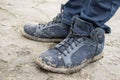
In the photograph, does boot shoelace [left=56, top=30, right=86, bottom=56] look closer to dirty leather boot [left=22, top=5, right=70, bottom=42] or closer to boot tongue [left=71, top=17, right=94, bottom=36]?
boot tongue [left=71, top=17, right=94, bottom=36]

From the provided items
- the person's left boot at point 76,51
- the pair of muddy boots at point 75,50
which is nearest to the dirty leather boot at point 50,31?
the pair of muddy boots at point 75,50

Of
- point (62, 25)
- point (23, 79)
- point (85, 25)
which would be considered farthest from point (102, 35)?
point (23, 79)

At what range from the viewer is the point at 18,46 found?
1693 mm

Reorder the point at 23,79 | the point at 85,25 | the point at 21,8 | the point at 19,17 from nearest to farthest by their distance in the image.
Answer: the point at 23,79 → the point at 85,25 → the point at 19,17 → the point at 21,8

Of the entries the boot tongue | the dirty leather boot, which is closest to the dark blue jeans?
the boot tongue

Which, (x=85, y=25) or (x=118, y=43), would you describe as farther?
(x=118, y=43)

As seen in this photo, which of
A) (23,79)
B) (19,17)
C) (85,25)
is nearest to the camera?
(23,79)

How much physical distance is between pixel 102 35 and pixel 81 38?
0.11 m

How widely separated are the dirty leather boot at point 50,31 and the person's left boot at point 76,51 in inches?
5.9

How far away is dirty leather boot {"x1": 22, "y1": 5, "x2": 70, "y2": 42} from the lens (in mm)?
1715

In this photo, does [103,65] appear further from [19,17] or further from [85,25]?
[19,17]

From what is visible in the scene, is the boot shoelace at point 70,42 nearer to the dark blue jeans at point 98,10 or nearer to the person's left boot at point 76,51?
the person's left boot at point 76,51

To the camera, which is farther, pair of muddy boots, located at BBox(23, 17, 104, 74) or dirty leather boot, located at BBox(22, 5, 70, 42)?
dirty leather boot, located at BBox(22, 5, 70, 42)

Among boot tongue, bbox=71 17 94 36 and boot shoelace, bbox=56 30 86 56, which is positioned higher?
boot tongue, bbox=71 17 94 36
